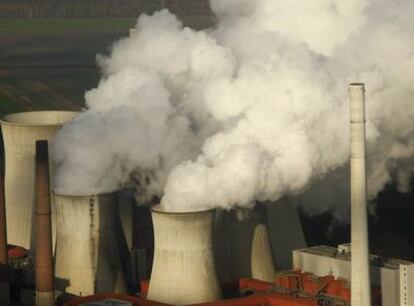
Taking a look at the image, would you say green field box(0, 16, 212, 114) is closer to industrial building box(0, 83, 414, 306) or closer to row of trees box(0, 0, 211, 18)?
row of trees box(0, 0, 211, 18)

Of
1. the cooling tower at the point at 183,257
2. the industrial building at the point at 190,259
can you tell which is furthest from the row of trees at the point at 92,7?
the cooling tower at the point at 183,257

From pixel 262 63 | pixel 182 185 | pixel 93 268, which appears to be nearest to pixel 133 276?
pixel 93 268

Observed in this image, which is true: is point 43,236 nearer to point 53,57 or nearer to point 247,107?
point 247,107

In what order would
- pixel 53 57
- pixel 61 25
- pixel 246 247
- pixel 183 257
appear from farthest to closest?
pixel 61 25, pixel 53 57, pixel 246 247, pixel 183 257

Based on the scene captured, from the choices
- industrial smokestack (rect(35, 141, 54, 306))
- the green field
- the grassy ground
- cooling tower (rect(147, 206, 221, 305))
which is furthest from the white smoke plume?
the grassy ground

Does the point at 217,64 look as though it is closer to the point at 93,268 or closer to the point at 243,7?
the point at 243,7

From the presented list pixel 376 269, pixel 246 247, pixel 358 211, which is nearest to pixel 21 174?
pixel 246 247
